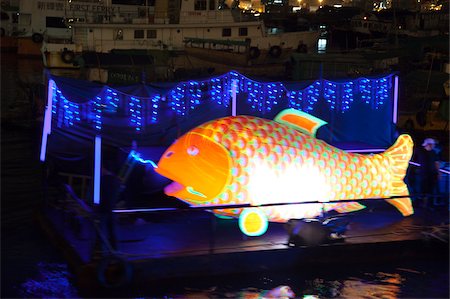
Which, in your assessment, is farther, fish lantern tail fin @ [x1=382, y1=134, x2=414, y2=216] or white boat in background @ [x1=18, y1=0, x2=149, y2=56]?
white boat in background @ [x1=18, y1=0, x2=149, y2=56]

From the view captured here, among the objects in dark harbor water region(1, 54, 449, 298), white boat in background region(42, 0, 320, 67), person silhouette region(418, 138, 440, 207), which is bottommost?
dark harbor water region(1, 54, 449, 298)

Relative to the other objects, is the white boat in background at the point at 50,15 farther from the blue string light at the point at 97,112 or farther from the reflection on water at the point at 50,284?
the reflection on water at the point at 50,284

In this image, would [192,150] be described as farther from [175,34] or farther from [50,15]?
[50,15]

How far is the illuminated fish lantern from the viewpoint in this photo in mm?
9672

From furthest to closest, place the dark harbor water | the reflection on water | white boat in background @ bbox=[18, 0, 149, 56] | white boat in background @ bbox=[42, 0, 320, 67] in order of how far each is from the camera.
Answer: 1. white boat in background @ bbox=[18, 0, 149, 56]
2. white boat in background @ bbox=[42, 0, 320, 67]
3. the dark harbor water
4. the reflection on water

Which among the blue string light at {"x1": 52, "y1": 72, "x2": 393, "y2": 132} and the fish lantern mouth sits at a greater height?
the blue string light at {"x1": 52, "y1": 72, "x2": 393, "y2": 132}

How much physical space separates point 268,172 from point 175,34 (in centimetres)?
3948

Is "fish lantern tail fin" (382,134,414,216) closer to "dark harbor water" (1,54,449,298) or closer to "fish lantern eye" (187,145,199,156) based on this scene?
"dark harbor water" (1,54,449,298)

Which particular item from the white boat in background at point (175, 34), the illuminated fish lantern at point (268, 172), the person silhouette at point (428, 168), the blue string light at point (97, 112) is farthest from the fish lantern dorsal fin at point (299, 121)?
the white boat in background at point (175, 34)

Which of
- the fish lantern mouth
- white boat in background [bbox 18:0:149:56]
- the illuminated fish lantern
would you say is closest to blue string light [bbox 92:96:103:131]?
the illuminated fish lantern

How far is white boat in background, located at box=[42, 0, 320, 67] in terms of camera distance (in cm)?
4738

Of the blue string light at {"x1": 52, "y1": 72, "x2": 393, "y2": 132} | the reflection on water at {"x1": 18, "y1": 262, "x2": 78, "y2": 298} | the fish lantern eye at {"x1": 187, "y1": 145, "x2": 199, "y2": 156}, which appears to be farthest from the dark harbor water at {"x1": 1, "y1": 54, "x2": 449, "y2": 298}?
the blue string light at {"x1": 52, "y1": 72, "x2": 393, "y2": 132}

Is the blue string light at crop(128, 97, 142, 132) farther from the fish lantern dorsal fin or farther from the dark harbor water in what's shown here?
the fish lantern dorsal fin

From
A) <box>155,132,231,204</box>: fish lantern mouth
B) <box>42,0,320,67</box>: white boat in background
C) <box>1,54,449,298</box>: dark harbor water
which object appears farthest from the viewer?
<box>42,0,320,67</box>: white boat in background
